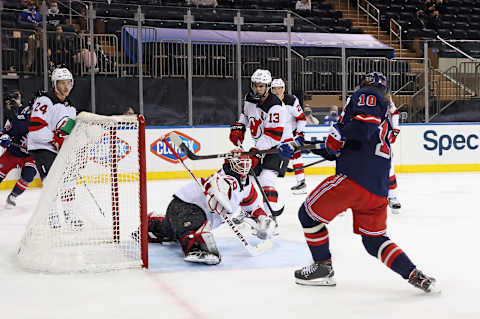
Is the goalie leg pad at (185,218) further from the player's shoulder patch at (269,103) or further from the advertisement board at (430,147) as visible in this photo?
the advertisement board at (430,147)

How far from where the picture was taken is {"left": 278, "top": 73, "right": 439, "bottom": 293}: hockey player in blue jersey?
3.54 m

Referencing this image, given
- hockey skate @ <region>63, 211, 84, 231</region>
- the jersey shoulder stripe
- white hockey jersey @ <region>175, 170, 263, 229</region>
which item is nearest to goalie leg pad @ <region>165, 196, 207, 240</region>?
white hockey jersey @ <region>175, 170, 263, 229</region>

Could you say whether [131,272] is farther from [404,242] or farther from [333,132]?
[404,242]

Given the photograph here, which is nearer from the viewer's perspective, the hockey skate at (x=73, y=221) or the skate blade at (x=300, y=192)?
the hockey skate at (x=73, y=221)

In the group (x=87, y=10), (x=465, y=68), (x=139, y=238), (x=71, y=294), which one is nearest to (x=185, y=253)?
(x=139, y=238)

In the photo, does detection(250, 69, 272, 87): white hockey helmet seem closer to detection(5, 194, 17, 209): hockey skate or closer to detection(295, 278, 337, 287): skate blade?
detection(295, 278, 337, 287): skate blade

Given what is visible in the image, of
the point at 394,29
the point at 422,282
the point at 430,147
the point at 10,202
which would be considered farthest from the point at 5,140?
the point at 394,29

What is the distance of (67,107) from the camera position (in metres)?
5.97

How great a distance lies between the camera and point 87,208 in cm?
482

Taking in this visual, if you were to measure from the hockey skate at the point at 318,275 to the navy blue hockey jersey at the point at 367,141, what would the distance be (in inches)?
19.7

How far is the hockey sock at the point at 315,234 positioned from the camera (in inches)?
147

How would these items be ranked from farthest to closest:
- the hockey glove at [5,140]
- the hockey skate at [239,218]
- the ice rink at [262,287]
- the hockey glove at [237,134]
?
1. the hockey glove at [5,140]
2. the hockey glove at [237,134]
3. the hockey skate at [239,218]
4. the ice rink at [262,287]

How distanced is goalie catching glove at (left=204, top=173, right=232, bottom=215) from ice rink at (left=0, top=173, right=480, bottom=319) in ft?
1.08

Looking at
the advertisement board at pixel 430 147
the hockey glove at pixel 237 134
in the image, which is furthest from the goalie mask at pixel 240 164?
the advertisement board at pixel 430 147
